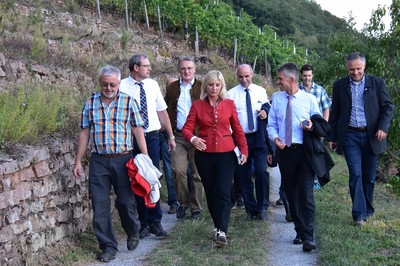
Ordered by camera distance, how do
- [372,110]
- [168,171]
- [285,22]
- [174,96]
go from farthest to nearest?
[285,22] < [168,171] < [174,96] < [372,110]

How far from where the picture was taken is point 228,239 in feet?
23.5

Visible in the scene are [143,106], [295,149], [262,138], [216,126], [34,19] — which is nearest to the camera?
[295,149]

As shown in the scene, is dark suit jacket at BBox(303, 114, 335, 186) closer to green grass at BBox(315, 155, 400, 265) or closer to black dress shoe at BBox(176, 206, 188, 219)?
green grass at BBox(315, 155, 400, 265)

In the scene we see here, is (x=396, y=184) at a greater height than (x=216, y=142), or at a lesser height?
lesser

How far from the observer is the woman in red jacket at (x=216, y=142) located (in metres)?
6.92

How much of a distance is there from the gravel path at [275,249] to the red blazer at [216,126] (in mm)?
1125

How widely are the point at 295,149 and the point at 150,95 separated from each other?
1.88m

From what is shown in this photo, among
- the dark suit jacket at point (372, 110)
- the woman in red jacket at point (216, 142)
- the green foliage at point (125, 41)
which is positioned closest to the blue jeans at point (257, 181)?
the dark suit jacket at point (372, 110)

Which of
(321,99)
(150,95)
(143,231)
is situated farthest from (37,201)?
(321,99)

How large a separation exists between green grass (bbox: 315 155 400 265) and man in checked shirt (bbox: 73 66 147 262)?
214 centimetres

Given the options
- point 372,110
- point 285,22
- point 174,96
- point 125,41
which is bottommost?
point 372,110

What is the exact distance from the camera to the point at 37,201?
610 centimetres

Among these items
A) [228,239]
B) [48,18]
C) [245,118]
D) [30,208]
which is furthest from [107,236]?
[48,18]

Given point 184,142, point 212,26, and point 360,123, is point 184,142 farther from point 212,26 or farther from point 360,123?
point 212,26
